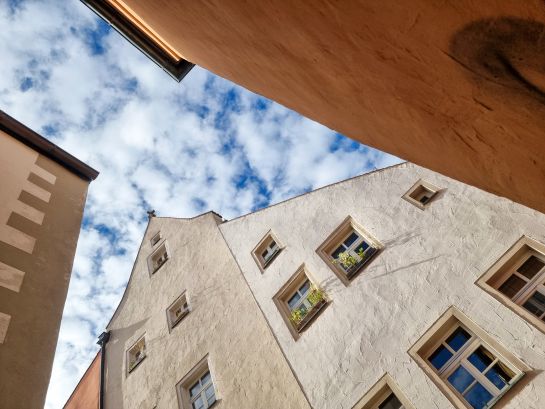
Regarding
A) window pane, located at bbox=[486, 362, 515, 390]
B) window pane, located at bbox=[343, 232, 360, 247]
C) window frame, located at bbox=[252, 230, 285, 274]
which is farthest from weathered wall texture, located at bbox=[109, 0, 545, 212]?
window frame, located at bbox=[252, 230, 285, 274]

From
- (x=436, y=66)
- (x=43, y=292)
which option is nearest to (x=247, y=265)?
(x=43, y=292)

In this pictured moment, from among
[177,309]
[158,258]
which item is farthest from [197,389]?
[158,258]

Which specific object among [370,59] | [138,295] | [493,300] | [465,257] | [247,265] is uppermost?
[138,295]

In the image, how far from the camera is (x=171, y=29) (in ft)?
15.5

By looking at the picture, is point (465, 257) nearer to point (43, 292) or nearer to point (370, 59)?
point (370, 59)

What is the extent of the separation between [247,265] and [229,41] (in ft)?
26.9

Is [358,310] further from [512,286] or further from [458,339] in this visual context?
[512,286]

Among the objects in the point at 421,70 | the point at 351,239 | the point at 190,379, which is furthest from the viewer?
the point at 190,379

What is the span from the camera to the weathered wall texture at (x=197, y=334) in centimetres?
845

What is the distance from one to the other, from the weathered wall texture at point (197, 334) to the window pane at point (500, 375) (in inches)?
134

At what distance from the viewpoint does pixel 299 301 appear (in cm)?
916

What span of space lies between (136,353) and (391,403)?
9.31 meters

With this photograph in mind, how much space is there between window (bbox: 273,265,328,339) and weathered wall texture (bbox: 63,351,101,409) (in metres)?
7.91

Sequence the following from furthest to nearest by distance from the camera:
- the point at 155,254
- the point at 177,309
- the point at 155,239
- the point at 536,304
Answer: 1. the point at 155,239
2. the point at 155,254
3. the point at 177,309
4. the point at 536,304
